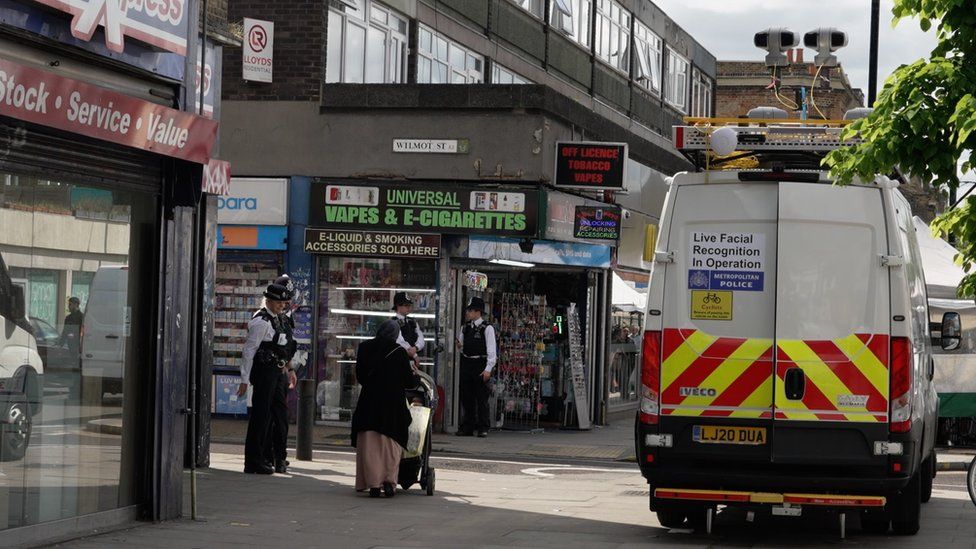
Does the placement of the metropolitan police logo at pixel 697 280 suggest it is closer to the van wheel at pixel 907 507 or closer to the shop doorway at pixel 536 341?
the van wheel at pixel 907 507

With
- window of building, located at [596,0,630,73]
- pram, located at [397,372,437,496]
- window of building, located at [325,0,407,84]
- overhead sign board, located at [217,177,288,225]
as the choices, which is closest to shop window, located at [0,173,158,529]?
pram, located at [397,372,437,496]

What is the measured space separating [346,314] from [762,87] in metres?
44.5

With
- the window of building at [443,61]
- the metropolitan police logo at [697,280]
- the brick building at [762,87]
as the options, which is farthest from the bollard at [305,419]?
the brick building at [762,87]

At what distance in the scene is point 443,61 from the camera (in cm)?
2659

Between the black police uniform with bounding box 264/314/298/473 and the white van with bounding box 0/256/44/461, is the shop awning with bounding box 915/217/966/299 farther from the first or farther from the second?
the white van with bounding box 0/256/44/461

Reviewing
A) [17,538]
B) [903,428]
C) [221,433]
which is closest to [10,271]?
[17,538]

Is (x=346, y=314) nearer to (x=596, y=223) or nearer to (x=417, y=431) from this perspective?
(x=596, y=223)

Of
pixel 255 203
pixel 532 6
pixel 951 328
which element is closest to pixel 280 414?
pixel 951 328

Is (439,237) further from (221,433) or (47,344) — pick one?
(47,344)

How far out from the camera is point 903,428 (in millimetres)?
10641

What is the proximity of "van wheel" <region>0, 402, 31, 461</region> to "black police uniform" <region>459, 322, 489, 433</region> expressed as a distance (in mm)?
11275

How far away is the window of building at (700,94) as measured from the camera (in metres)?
39.7

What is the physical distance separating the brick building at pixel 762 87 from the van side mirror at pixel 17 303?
54.2 metres

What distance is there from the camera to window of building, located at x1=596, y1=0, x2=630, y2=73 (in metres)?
32.5
